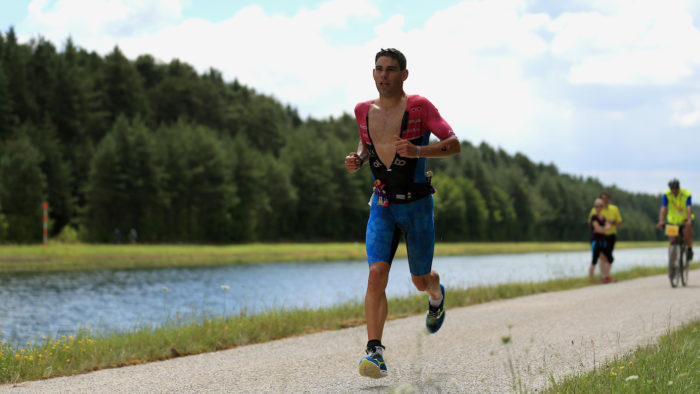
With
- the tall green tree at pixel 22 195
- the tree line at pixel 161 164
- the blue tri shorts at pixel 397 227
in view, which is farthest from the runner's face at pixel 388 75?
the tall green tree at pixel 22 195

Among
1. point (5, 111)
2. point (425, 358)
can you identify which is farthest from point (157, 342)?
point (5, 111)

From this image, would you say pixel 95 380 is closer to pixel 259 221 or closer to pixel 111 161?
pixel 111 161

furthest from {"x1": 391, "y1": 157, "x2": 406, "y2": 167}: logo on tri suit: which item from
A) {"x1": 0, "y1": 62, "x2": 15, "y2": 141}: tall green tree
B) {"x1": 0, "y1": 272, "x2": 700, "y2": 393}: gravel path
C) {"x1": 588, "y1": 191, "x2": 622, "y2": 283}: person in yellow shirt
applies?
{"x1": 0, "y1": 62, "x2": 15, "y2": 141}: tall green tree

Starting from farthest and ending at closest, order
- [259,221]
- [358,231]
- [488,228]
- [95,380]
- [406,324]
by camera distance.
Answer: [488,228]
[358,231]
[259,221]
[406,324]
[95,380]

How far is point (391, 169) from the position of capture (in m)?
5.16

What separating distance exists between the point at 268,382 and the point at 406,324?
408cm

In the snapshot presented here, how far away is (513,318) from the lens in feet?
31.4

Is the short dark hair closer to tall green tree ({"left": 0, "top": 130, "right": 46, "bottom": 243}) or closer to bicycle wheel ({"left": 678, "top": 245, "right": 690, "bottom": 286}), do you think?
bicycle wheel ({"left": 678, "top": 245, "right": 690, "bottom": 286})

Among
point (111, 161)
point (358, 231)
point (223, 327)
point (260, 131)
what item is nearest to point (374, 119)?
point (223, 327)

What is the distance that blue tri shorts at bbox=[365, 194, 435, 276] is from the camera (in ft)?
17.0

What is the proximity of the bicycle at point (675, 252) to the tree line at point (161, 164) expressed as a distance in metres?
49.6

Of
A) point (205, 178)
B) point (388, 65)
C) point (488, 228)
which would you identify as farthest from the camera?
point (488, 228)

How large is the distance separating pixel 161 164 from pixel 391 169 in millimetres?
65606

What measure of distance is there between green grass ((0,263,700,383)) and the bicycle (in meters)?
6.10
